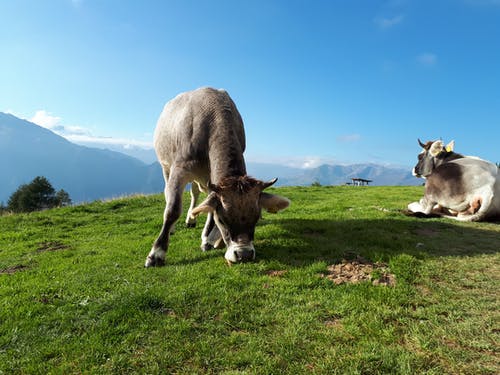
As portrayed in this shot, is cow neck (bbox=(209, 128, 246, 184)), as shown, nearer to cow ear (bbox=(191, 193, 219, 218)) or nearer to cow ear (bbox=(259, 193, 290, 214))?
cow ear (bbox=(191, 193, 219, 218))

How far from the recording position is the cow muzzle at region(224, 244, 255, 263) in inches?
233

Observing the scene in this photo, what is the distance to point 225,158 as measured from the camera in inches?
264

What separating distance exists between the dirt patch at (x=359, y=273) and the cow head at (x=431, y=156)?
7.69 metres

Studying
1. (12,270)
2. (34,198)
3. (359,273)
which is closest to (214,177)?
(359,273)

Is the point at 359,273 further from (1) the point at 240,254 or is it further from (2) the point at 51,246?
(2) the point at 51,246

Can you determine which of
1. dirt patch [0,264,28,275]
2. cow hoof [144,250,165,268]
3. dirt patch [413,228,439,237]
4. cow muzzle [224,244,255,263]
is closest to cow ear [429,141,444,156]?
dirt patch [413,228,439,237]

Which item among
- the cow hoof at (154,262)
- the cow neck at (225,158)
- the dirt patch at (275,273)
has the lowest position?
the cow hoof at (154,262)

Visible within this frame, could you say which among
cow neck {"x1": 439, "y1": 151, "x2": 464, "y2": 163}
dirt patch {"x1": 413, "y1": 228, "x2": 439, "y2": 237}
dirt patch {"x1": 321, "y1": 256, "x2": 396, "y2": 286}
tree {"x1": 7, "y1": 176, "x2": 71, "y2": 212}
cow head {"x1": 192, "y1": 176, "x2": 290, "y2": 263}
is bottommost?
tree {"x1": 7, "y1": 176, "x2": 71, "y2": 212}

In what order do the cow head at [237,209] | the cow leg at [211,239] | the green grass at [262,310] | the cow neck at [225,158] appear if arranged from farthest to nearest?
the cow leg at [211,239] → the cow neck at [225,158] → the cow head at [237,209] → the green grass at [262,310]

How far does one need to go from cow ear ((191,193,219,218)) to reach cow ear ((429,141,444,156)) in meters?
9.51

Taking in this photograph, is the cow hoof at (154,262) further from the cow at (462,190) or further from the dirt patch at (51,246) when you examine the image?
the cow at (462,190)

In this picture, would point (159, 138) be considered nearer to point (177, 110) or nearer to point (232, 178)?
point (177, 110)

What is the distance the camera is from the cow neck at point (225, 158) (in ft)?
21.4

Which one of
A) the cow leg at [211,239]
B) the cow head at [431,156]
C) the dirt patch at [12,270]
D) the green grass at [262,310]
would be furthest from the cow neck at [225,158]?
the cow head at [431,156]
